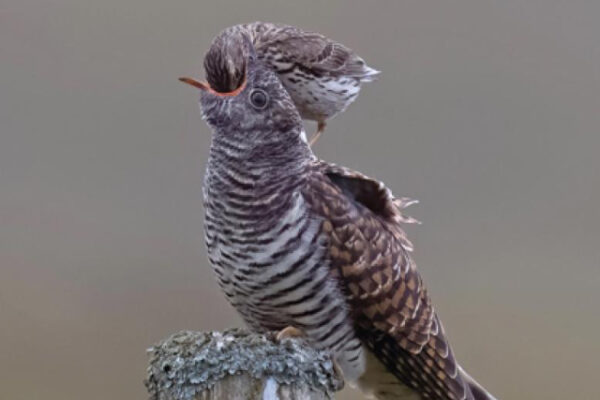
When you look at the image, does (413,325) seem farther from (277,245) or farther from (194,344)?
(194,344)

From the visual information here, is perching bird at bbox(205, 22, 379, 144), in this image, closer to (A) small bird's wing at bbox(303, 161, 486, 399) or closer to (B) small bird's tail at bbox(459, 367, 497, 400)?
(A) small bird's wing at bbox(303, 161, 486, 399)

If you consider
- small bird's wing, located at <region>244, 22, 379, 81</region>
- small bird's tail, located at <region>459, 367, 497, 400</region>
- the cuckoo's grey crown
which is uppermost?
small bird's wing, located at <region>244, 22, 379, 81</region>

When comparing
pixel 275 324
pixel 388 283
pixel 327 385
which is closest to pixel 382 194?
pixel 388 283

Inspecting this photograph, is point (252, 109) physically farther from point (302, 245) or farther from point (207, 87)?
point (302, 245)

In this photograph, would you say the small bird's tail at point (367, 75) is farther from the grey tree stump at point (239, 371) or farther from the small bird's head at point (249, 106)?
the grey tree stump at point (239, 371)

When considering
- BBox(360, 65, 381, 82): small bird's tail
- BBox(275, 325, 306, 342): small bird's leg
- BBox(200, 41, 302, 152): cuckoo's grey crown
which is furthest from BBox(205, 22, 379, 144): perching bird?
BBox(275, 325, 306, 342): small bird's leg

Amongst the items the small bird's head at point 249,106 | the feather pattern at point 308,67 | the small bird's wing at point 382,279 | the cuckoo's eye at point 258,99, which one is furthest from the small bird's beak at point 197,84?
the feather pattern at point 308,67

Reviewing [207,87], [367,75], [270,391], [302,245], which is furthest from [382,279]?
[367,75]
